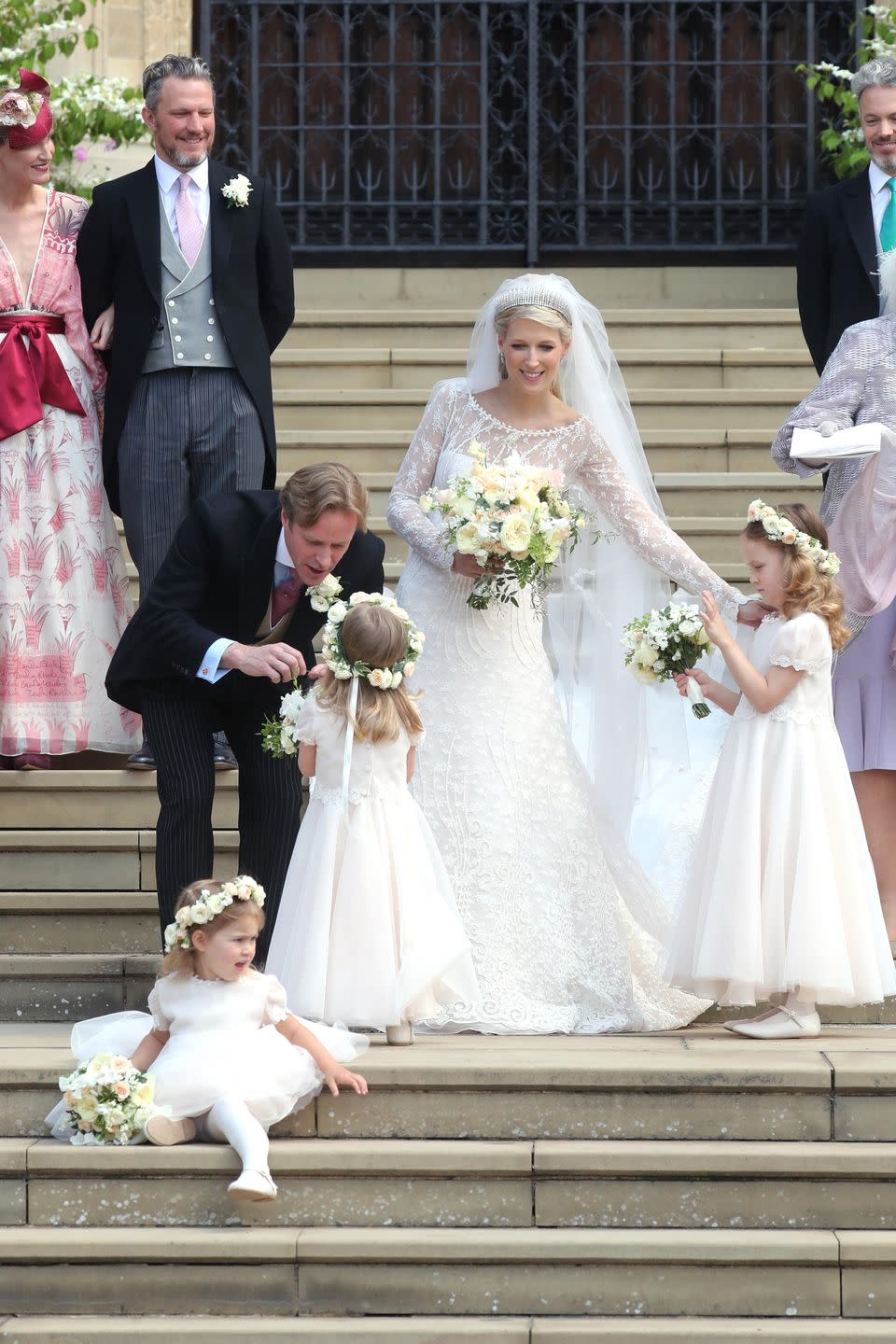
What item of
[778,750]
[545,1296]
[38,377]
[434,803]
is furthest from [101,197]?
[545,1296]

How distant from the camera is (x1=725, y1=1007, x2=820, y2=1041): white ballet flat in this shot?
5582 mm

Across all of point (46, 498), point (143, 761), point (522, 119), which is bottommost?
point (143, 761)

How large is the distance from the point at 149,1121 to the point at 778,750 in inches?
75.6

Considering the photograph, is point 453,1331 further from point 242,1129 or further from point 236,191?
point 236,191

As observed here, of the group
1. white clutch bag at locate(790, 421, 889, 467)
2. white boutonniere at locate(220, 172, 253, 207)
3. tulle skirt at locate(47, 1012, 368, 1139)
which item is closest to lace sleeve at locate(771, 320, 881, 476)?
white clutch bag at locate(790, 421, 889, 467)

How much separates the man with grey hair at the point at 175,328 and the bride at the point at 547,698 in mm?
661

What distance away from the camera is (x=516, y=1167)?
499 centimetres

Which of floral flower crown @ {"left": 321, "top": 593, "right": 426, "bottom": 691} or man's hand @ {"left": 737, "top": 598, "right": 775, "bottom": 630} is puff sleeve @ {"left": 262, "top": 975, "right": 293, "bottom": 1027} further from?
man's hand @ {"left": 737, "top": 598, "right": 775, "bottom": 630}

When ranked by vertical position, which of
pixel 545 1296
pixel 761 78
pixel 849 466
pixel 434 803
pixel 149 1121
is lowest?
pixel 545 1296

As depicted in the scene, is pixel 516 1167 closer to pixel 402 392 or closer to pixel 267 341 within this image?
pixel 267 341

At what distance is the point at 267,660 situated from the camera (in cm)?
551

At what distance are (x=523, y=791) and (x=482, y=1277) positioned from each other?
65.0 inches

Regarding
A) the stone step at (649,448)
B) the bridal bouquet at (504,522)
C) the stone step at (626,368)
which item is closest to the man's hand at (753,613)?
the bridal bouquet at (504,522)

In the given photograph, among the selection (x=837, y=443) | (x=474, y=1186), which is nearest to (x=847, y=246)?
(x=837, y=443)
